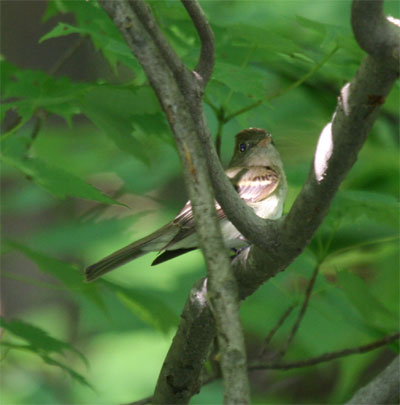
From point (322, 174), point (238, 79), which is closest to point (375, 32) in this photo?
point (322, 174)

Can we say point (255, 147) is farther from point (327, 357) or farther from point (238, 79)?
point (238, 79)

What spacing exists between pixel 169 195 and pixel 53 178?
3.08 m

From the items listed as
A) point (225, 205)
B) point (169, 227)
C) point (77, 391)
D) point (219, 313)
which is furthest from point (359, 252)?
point (219, 313)

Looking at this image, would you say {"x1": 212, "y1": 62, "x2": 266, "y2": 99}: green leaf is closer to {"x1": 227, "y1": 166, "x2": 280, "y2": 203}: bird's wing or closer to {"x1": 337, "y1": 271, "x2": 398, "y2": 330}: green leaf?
{"x1": 337, "y1": 271, "x2": 398, "y2": 330}: green leaf

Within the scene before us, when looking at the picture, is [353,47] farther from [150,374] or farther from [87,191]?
[150,374]

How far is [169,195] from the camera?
18.4ft

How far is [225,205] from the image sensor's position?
6.22ft

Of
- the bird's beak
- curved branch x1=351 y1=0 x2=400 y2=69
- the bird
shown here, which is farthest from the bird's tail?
curved branch x1=351 y1=0 x2=400 y2=69

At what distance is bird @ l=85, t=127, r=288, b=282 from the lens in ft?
12.0

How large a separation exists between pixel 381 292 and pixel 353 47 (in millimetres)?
1520

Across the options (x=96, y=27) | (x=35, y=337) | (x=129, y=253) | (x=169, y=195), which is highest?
(x=169, y=195)

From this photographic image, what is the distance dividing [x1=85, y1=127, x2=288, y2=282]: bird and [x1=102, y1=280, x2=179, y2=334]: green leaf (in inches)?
7.9

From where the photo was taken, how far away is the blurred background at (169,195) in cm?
281

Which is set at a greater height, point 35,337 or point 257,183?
point 257,183
